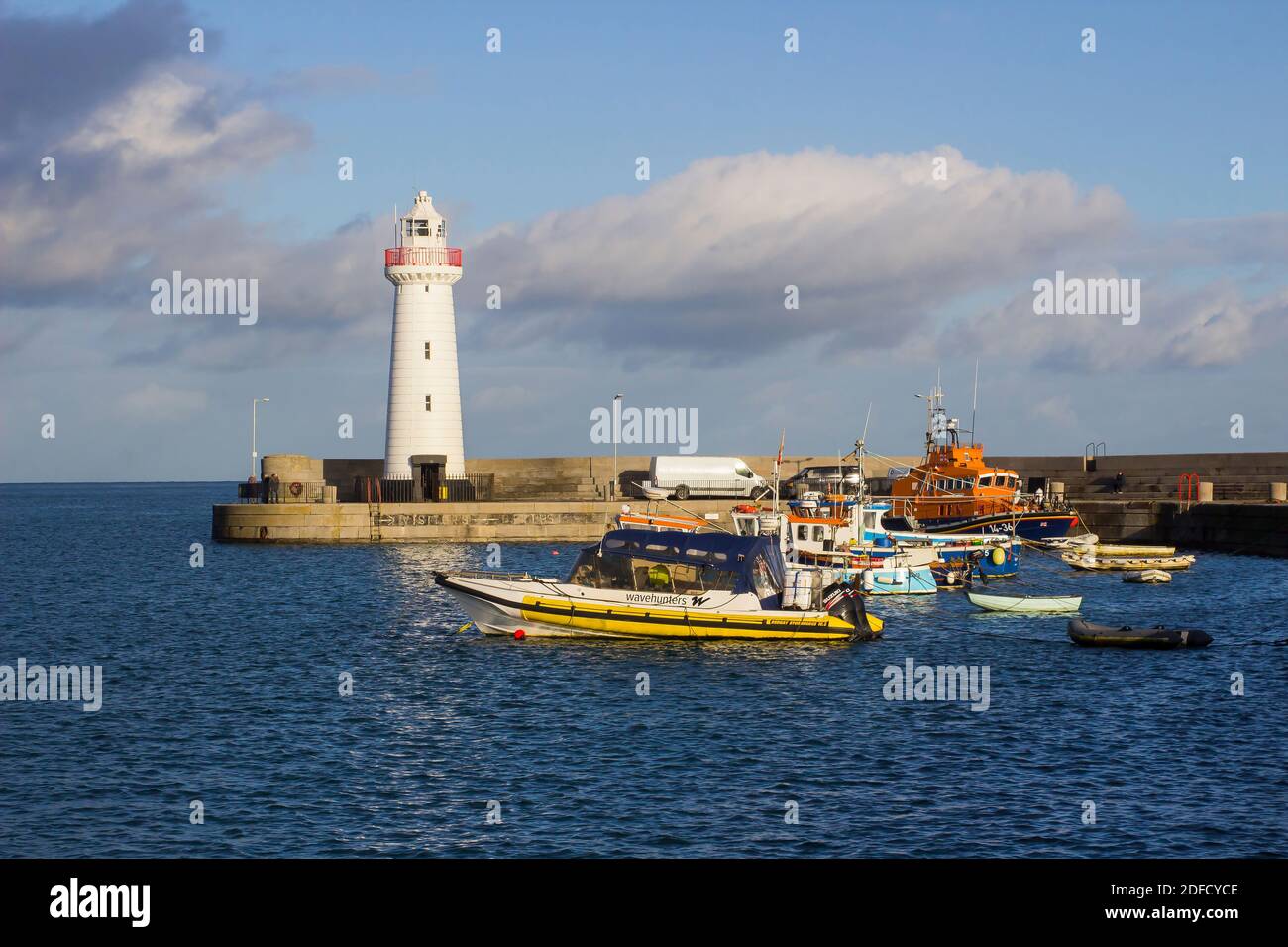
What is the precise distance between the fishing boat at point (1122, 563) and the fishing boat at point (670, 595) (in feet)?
95.4

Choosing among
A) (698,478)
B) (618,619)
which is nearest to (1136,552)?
(698,478)

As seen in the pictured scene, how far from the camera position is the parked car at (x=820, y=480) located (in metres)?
77.1

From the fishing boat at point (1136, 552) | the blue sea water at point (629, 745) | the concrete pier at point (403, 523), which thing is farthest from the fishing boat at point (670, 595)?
the concrete pier at point (403, 523)

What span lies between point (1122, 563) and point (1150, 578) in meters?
6.28

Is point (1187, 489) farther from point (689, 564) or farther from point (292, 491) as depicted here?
point (689, 564)

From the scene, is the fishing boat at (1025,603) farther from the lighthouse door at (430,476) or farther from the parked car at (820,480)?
the lighthouse door at (430,476)

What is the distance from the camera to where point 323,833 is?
62.6ft

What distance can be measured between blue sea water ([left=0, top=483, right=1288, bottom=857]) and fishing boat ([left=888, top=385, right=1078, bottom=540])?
21.3 meters

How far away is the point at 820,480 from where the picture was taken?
79250 millimetres

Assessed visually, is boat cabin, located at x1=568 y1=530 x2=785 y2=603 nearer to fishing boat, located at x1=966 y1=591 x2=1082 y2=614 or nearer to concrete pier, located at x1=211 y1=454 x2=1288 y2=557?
fishing boat, located at x1=966 y1=591 x2=1082 y2=614

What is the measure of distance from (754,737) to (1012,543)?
118 feet

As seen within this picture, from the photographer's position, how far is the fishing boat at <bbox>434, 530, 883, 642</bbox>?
35.8m

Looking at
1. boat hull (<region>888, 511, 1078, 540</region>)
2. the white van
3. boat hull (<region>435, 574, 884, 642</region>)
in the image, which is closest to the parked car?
the white van
